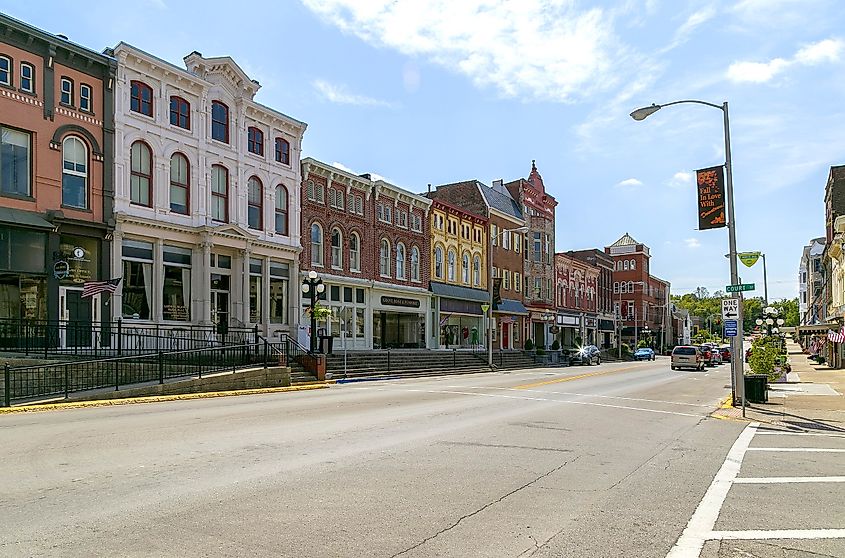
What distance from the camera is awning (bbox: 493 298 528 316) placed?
58.2 meters

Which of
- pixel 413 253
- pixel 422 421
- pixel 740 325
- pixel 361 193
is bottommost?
pixel 422 421

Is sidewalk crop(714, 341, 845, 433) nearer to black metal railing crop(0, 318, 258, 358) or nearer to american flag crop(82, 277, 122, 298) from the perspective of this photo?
black metal railing crop(0, 318, 258, 358)

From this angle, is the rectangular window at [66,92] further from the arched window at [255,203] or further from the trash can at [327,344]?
the trash can at [327,344]

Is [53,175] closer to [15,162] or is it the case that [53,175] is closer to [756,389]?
[15,162]

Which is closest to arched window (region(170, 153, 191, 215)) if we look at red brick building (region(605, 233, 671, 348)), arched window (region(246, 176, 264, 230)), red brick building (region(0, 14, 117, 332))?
red brick building (region(0, 14, 117, 332))

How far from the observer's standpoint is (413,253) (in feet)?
157

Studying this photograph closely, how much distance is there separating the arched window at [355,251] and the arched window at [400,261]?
168 inches

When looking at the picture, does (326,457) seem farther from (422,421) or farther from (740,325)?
(740,325)

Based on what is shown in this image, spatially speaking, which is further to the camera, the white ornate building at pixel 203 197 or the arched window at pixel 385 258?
the arched window at pixel 385 258

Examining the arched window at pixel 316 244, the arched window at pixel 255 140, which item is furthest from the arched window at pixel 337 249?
the arched window at pixel 255 140

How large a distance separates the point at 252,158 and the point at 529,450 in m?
26.1

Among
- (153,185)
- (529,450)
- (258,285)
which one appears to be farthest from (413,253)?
(529,450)

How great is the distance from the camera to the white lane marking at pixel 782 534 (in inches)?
268

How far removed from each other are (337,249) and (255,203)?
22.3ft
